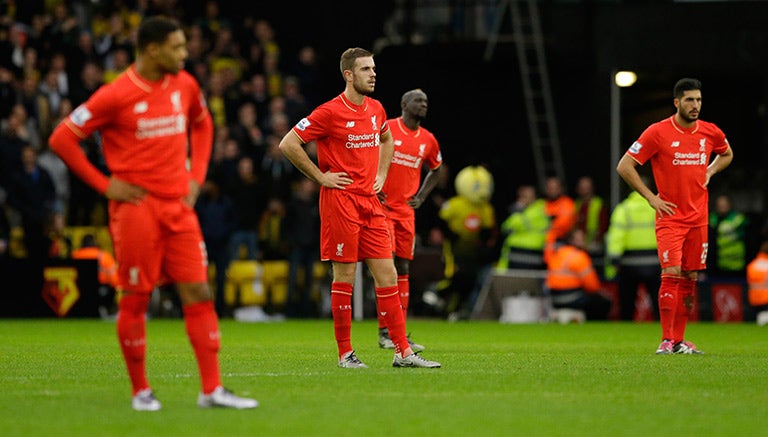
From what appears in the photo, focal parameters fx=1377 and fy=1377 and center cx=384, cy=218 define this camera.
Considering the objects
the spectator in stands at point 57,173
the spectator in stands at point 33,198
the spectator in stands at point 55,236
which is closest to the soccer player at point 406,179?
the spectator in stands at point 33,198

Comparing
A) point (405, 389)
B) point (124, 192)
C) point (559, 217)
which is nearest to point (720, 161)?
point (405, 389)

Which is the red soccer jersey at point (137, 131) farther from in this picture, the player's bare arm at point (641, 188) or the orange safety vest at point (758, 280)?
the orange safety vest at point (758, 280)

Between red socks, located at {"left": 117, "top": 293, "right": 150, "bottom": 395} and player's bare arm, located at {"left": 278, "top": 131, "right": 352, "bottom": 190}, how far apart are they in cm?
318

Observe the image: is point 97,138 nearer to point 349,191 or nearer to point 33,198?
point 33,198

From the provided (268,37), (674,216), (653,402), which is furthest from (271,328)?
(653,402)

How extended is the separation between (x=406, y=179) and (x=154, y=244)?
274 inches

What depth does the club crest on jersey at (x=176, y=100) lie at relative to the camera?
820 centimetres

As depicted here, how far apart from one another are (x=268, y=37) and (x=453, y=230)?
6.40 meters

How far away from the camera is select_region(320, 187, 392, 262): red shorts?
439 inches

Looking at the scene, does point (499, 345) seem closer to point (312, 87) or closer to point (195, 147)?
point (195, 147)

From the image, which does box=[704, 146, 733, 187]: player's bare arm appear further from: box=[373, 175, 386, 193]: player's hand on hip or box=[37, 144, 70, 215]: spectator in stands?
box=[37, 144, 70, 215]: spectator in stands

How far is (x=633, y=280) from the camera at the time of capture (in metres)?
21.2

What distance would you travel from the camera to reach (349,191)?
11.2 meters

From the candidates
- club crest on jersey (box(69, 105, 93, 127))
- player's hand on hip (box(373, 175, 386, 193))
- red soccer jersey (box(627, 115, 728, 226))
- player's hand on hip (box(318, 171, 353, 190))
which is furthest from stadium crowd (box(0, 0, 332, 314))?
club crest on jersey (box(69, 105, 93, 127))
